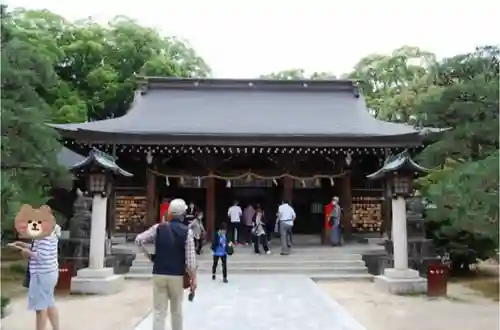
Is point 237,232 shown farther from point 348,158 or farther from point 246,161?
point 348,158

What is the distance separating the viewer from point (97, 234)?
11617 mm

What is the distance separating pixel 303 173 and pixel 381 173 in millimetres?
6569

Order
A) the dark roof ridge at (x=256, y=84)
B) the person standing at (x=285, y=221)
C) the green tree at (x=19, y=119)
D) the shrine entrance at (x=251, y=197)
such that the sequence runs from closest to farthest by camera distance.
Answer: the green tree at (x=19, y=119)
the person standing at (x=285, y=221)
the shrine entrance at (x=251, y=197)
the dark roof ridge at (x=256, y=84)

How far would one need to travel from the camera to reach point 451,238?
14.0 meters

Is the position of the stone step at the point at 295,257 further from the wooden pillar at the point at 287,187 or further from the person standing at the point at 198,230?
the wooden pillar at the point at 287,187

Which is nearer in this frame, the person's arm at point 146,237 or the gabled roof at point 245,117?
the person's arm at point 146,237

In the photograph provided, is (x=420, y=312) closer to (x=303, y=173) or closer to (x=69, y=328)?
(x=69, y=328)

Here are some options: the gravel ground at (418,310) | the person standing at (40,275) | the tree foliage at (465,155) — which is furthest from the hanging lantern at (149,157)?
the person standing at (40,275)

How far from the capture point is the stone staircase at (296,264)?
562 inches

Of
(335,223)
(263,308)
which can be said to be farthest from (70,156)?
(263,308)

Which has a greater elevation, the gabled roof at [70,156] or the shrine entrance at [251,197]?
the gabled roof at [70,156]

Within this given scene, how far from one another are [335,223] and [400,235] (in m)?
5.15

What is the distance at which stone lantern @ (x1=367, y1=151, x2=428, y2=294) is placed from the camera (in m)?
11.2

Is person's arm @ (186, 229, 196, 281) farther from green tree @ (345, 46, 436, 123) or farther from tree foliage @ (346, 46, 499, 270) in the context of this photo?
green tree @ (345, 46, 436, 123)
